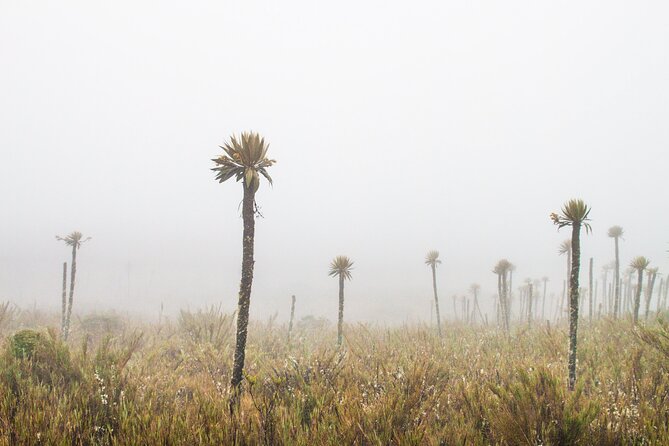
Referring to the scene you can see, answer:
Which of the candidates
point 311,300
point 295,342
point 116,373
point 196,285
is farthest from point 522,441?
point 196,285

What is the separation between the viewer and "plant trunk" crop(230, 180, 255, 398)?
9469mm

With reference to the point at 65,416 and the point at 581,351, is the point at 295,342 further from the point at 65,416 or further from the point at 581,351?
the point at 65,416

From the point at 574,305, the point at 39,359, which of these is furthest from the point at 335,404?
the point at 39,359

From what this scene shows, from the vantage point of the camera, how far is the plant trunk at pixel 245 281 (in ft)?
31.1

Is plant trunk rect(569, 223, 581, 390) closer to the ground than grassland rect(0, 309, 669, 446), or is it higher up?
higher up

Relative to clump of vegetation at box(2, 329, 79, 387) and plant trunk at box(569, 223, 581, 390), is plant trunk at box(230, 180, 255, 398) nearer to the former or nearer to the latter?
clump of vegetation at box(2, 329, 79, 387)

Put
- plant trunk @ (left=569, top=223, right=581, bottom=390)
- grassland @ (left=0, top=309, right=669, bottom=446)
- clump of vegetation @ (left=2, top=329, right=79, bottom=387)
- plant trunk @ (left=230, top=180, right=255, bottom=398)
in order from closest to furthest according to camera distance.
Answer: grassland @ (left=0, top=309, right=669, bottom=446) → clump of vegetation @ (left=2, top=329, right=79, bottom=387) → plant trunk @ (left=230, top=180, right=255, bottom=398) → plant trunk @ (left=569, top=223, right=581, bottom=390)

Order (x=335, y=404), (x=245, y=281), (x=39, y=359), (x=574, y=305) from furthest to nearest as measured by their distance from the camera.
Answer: (x=39, y=359) < (x=574, y=305) < (x=245, y=281) < (x=335, y=404)

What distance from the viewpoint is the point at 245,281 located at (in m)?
9.63

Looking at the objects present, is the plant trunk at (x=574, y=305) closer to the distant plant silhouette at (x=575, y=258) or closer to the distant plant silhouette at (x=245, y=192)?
the distant plant silhouette at (x=575, y=258)

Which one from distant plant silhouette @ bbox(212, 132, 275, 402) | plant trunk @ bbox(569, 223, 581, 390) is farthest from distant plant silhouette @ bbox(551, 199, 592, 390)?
distant plant silhouette @ bbox(212, 132, 275, 402)

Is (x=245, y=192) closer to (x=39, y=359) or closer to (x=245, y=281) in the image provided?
(x=245, y=281)

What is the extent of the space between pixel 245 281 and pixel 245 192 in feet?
8.18

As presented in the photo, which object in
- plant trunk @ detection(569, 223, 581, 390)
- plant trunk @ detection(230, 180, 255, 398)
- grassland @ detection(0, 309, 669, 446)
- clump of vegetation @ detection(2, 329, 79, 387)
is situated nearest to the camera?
grassland @ detection(0, 309, 669, 446)
